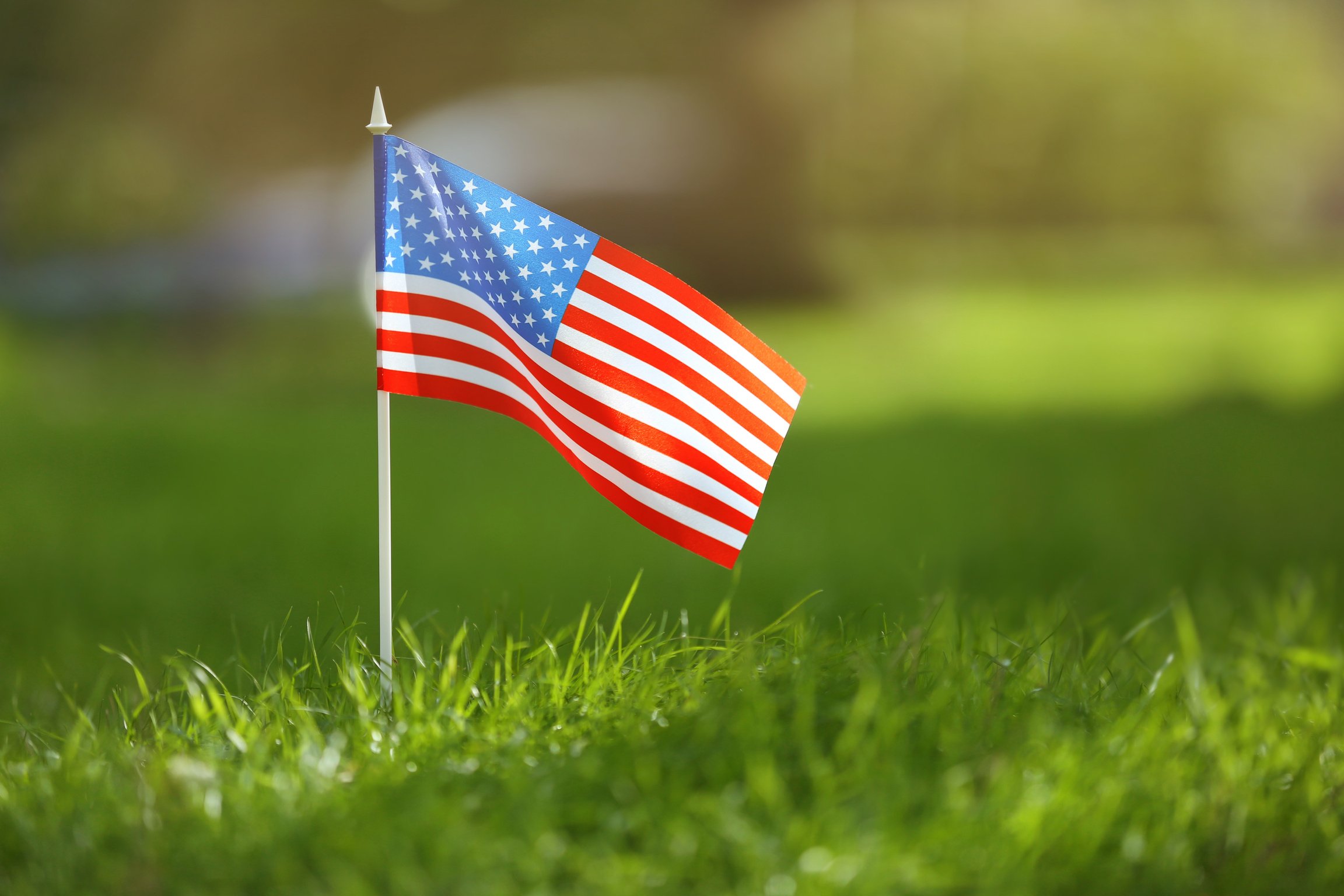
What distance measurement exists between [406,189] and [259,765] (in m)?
1.05

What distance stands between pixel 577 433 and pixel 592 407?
0.20 ft

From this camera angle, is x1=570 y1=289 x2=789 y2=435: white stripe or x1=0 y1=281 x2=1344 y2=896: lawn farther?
x1=570 y1=289 x2=789 y2=435: white stripe

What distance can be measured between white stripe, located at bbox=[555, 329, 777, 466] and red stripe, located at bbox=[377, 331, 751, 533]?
4.8 inches

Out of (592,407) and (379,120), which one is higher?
(379,120)

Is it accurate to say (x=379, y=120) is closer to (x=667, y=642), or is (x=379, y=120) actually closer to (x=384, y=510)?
(x=384, y=510)

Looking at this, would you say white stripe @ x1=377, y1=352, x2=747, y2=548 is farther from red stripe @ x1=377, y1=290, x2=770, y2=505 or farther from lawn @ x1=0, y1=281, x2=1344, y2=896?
lawn @ x1=0, y1=281, x2=1344, y2=896

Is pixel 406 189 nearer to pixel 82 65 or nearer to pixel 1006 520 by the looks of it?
pixel 1006 520

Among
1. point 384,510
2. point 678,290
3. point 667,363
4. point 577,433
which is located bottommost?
A: point 384,510

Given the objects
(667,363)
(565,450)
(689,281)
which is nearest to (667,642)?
(565,450)

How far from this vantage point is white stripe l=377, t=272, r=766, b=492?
7.36 ft

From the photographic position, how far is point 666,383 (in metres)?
2.31

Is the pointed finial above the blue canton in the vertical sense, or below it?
above

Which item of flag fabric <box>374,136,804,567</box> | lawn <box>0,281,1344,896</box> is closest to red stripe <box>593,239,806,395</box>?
flag fabric <box>374,136,804,567</box>

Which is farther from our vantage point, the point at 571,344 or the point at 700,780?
the point at 571,344
